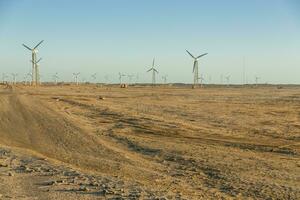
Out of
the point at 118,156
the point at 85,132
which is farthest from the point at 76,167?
the point at 85,132

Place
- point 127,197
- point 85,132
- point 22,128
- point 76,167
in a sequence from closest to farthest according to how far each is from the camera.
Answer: point 127,197 → point 76,167 → point 85,132 → point 22,128

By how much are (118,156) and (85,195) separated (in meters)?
5.87

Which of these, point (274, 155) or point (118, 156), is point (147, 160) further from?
point (274, 155)

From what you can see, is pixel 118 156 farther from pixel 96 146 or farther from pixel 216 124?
pixel 216 124

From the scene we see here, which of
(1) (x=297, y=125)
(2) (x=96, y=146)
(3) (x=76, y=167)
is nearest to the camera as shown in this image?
(3) (x=76, y=167)

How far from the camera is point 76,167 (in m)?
13.9

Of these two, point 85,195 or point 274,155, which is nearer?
point 85,195

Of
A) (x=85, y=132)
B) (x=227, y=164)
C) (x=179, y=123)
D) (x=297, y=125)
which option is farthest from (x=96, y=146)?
(x=297, y=125)

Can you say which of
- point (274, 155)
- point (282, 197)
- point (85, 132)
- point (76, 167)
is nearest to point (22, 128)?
point (85, 132)

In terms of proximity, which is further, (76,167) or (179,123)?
(179,123)

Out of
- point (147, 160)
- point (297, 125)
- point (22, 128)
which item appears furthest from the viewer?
point (297, 125)

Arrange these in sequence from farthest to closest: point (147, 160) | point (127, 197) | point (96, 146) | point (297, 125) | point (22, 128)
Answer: point (297, 125) → point (22, 128) → point (96, 146) → point (147, 160) → point (127, 197)

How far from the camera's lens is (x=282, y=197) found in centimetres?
1044

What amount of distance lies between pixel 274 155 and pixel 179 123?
10578 mm
